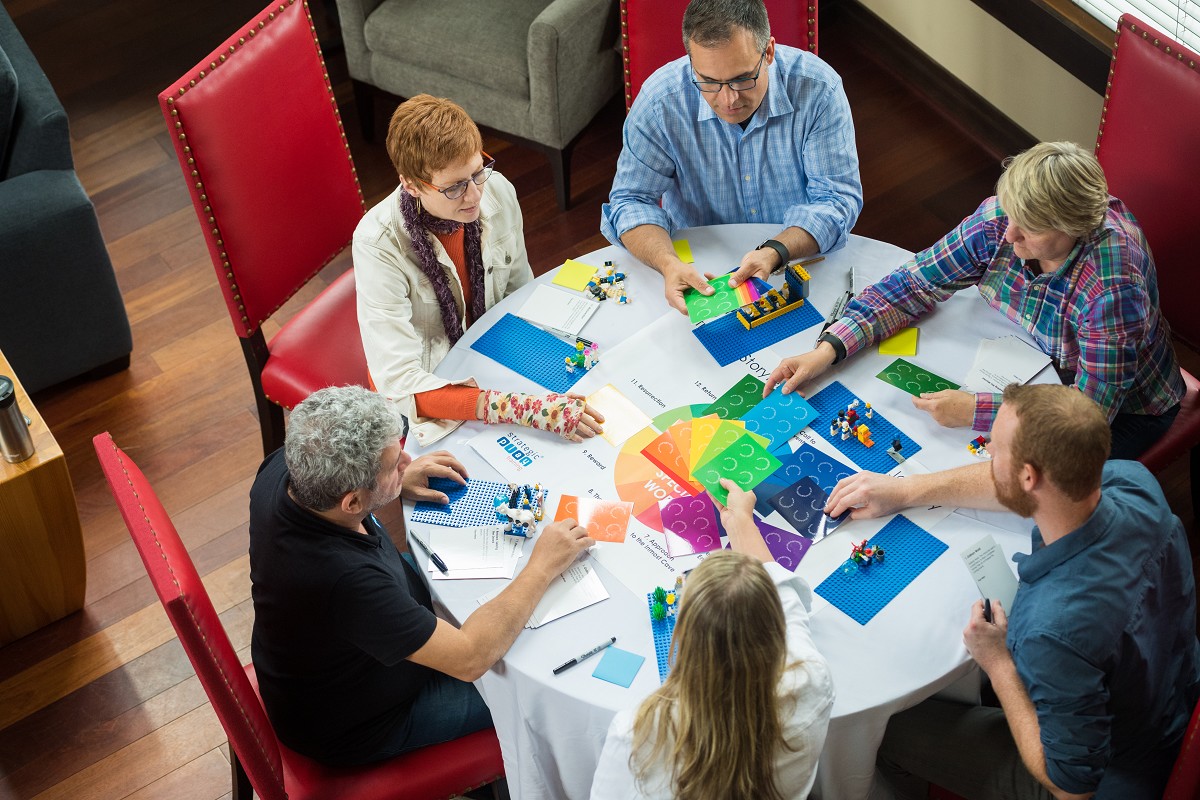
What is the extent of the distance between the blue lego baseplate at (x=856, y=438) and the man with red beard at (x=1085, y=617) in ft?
0.78

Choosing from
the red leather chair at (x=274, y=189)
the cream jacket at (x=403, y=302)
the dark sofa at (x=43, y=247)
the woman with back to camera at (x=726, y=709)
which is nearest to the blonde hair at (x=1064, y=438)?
the woman with back to camera at (x=726, y=709)

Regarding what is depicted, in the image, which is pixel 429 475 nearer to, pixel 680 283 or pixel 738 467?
pixel 738 467

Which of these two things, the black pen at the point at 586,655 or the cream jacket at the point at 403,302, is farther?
the cream jacket at the point at 403,302

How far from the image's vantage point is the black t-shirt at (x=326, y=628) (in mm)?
2092

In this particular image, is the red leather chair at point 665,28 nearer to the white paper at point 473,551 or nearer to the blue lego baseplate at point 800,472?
the blue lego baseplate at point 800,472

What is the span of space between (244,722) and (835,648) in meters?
1.08

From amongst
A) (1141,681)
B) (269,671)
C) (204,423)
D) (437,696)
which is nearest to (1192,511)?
(1141,681)

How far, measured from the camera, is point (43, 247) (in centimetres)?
345

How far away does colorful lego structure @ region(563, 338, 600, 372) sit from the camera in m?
2.62

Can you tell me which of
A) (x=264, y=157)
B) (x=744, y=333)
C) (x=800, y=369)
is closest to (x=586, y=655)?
(x=800, y=369)

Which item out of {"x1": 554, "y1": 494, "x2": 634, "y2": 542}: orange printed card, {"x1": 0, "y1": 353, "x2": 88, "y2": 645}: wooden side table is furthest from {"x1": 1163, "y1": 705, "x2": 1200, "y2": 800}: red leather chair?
{"x1": 0, "y1": 353, "x2": 88, "y2": 645}: wooden side table

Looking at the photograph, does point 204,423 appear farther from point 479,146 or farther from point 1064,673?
point 1064,673

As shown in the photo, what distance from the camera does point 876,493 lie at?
2.28m

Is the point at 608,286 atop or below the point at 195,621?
below
